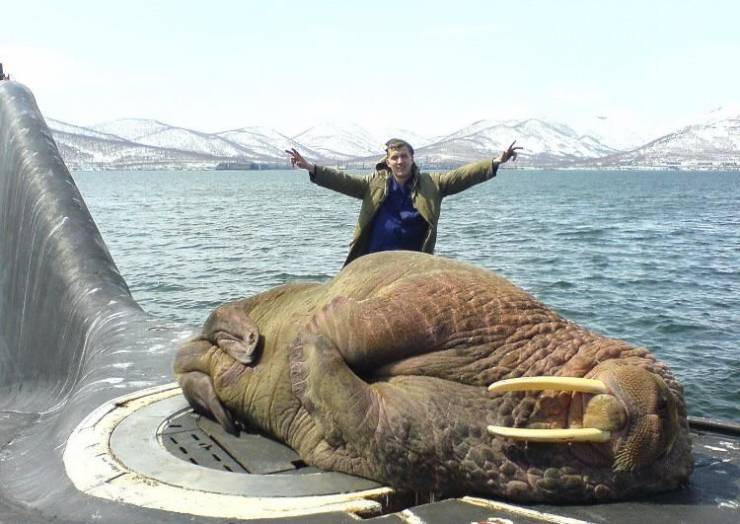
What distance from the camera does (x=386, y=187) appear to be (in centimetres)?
660

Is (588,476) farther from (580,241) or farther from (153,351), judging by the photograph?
(580,241)

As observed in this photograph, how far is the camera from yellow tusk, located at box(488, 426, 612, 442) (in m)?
3.49

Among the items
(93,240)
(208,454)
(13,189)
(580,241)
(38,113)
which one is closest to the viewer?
(208,454)

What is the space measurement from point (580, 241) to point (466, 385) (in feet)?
114

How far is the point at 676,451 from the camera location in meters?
3.78

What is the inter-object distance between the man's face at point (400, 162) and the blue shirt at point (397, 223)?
7cm

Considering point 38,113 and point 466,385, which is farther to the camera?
point 38,113

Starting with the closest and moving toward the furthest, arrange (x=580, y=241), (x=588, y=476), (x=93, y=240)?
(x=588, y=476) < (x=93, y=240) < (x=580, y=241)

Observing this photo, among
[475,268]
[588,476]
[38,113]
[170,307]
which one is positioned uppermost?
[38,113]

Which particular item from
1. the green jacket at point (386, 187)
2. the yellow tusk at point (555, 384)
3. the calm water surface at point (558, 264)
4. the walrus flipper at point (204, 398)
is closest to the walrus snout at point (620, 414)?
the yellow tusk at point (555, 384)

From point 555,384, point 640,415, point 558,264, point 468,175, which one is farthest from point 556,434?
point 558,264

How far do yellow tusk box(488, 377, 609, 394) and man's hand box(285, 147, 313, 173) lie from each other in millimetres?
3693

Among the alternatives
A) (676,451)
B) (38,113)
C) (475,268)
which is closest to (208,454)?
(475,268)

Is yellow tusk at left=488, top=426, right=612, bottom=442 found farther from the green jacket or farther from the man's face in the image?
the man's face
